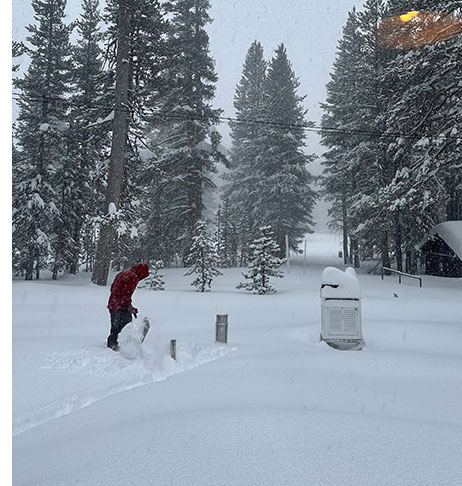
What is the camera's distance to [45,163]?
23.2 m

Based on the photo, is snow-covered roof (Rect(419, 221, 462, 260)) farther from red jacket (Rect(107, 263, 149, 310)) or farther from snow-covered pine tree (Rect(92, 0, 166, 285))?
red jacket (Rect(107, 263, 149, 310))

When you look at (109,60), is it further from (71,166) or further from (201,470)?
(201,470)

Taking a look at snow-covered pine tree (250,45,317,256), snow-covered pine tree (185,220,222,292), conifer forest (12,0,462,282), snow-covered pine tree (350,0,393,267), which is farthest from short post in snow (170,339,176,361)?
snow-covered pine tree (250,45,317,256)

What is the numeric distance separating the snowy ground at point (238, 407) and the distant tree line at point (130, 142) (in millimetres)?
8936

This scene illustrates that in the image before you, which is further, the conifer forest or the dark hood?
the conifer forest

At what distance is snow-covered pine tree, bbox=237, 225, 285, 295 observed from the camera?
1708cm

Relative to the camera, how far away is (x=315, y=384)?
5133 millimetres

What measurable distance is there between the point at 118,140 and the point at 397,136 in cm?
1243

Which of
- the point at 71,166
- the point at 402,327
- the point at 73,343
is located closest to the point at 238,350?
the point at 73,343

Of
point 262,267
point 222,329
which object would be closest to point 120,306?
point 222,329

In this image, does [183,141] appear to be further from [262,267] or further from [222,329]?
[222,329]

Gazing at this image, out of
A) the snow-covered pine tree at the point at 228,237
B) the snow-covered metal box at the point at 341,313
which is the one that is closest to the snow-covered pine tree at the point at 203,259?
the snow-covered metal box at the point at 341,313

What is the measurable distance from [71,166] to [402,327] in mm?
21172

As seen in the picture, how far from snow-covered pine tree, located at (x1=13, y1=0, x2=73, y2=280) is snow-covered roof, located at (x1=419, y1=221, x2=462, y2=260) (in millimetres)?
21295
